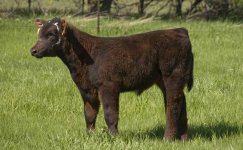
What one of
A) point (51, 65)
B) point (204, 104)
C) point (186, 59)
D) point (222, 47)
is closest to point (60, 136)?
point (186, 59)

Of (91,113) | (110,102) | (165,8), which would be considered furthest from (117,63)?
(165,8)

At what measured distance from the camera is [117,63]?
23.3ft

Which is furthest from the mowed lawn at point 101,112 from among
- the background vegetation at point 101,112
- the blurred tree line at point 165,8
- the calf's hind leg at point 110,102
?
the blurred tree line at point 165,8

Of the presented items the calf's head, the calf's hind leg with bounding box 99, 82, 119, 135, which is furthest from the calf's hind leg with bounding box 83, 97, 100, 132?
the calf's head

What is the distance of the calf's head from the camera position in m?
7.04

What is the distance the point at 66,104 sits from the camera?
9508 mm

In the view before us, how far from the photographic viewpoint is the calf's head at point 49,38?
7.04 m

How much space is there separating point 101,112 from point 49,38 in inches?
96.5

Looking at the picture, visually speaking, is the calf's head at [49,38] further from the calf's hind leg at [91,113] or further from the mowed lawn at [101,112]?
the mowed lawn at [101,112]

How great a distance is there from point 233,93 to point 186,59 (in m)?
3.29

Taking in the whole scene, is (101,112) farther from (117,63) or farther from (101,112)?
(117,63)

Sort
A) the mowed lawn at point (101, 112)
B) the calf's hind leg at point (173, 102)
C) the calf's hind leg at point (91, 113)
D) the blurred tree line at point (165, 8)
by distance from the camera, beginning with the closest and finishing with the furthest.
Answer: the mowed lawn at point (101, 112)
the calf's hind leg at point (173, 102)
the calf's hind leg at point (91, 113)
the blurred tree line at point (165, 8)

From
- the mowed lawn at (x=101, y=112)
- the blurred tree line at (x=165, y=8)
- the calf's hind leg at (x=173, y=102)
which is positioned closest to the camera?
the mowed lawn at (x=101, y=112)

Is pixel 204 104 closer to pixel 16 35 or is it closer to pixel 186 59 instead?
pixel 186 59
